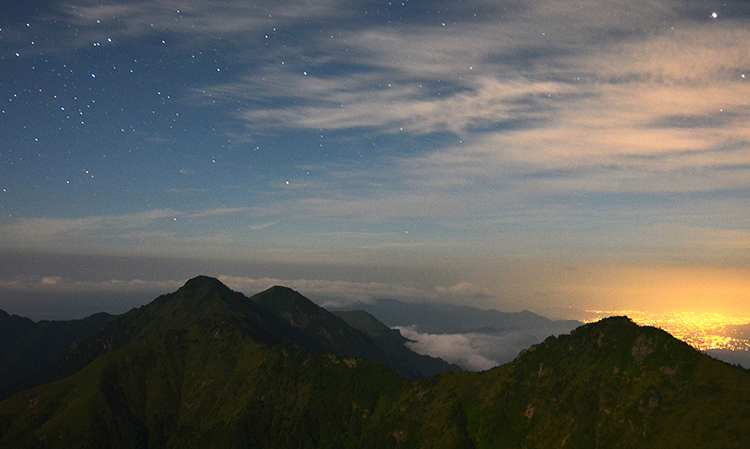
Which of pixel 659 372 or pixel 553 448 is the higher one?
pixel 659 372

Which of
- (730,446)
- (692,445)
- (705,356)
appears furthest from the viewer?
(705,356)

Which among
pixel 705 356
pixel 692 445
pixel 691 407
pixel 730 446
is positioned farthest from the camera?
pixel 705 356

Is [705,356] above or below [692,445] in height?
above

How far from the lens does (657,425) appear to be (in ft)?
577

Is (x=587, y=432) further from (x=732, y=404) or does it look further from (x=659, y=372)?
(x=732, y=404)

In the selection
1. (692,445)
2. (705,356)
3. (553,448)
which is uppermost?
(705,356)

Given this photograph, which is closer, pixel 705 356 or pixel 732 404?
pixel 732 404

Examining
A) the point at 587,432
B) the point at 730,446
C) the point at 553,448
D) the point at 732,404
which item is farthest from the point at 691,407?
the point at 553,448

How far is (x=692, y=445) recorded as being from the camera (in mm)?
159250

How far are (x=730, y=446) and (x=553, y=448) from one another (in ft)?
223

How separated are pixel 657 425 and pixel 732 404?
27657mm

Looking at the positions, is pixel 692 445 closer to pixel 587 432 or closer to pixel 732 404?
pixel 732 404

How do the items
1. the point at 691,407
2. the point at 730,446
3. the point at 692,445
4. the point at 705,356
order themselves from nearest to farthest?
1. the point at 730,446
2. the point at 692,445
3. the point at 691,407
4. the point at 705,356

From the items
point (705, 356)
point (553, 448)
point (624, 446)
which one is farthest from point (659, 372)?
point (553, 448)
